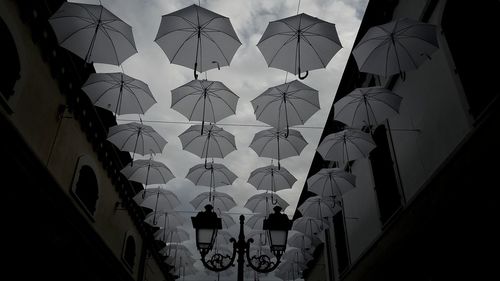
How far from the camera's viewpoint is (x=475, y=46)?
8.09 meters

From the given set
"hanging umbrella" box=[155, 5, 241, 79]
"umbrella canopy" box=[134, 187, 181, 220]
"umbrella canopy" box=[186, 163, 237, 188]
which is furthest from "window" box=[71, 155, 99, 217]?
"hanging umbrella" box=[155, 5, 241, 79]

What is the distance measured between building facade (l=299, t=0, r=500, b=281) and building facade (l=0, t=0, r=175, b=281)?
28.2 feet

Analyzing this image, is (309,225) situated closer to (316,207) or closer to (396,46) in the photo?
(316,207)

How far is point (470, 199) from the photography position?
759cm

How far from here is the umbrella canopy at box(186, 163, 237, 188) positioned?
49.2 ft

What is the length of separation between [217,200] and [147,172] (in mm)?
4132

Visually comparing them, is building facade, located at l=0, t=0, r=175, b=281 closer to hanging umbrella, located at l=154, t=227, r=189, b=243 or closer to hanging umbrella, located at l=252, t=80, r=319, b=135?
hanging umbrella, located at l=252, t=80, r=319, b=135

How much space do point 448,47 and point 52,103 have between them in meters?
9.19

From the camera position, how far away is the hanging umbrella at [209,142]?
12.7m

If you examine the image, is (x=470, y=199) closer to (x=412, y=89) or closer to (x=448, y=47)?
(x=448, y=47)

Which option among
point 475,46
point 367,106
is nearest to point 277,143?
point 367,106

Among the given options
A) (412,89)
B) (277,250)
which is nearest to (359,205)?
(412,89)

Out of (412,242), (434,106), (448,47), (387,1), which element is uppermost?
(387,1)

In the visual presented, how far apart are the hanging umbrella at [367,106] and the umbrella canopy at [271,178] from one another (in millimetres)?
4818
